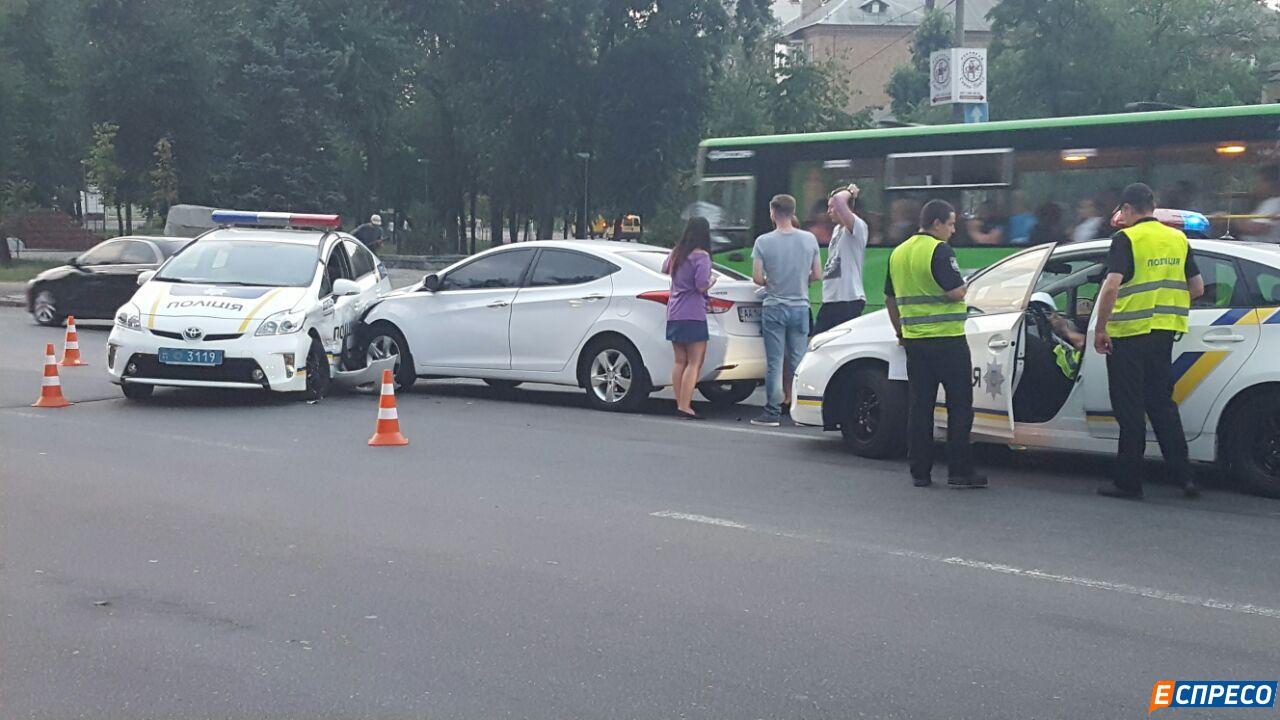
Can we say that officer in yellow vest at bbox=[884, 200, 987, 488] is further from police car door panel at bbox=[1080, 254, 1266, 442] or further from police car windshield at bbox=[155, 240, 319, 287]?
police car windshield at bbox=[155, 240, 319, 287]

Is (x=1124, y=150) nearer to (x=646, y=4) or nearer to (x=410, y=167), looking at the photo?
(x=646, y=4)

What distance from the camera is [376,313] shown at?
45.8 feet

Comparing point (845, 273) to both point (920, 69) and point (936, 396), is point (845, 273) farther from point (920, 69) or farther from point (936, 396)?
point (920, 69)

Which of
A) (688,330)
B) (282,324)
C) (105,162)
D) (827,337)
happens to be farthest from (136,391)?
(105,162)

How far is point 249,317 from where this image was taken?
39.8 feet

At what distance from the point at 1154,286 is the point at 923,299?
135 centimetres

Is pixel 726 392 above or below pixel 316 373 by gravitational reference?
below

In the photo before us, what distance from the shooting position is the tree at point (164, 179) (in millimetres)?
40688

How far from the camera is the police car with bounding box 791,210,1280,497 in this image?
8.39m

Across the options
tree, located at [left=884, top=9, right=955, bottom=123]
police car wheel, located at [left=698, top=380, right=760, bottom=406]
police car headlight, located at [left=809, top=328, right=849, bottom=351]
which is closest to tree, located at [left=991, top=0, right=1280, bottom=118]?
tree, located at [left=884, top=9, right=955, bottom=123]

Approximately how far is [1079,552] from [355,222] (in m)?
47.6

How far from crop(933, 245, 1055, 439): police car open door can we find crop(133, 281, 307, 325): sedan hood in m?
6.17

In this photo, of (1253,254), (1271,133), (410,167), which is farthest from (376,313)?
(410,167)

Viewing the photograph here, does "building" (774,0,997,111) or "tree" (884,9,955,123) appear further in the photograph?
"building" (774,0,997,111)
